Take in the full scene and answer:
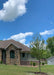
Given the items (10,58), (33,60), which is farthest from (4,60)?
(33,60)

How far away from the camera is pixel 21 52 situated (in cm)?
3300

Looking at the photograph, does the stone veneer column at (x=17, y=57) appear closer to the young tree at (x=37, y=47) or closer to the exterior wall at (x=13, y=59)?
the exterior wall at (x=13, y=59)

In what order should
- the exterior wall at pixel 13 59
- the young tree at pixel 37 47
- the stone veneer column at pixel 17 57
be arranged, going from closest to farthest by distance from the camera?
the young tree at pixel 37 47 → the exterior wall at pixel 13 59 → the stone veneer column at pixel 17 57

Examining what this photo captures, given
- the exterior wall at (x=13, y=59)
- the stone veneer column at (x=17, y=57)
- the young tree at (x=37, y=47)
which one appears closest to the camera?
the young tree at (x=37, y=47)

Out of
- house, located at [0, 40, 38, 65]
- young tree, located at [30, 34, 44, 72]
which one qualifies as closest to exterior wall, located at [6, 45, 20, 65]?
house, located at [0, 40, 38, 65]

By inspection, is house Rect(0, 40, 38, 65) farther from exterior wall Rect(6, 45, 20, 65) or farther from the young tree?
the young tree

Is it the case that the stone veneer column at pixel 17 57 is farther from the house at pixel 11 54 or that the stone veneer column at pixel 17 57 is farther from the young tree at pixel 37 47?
the young tree at pixel 37 47

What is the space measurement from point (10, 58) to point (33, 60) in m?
7.25

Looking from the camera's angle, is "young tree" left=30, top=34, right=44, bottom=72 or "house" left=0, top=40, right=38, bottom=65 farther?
"house" left=0, top=40, right=38, bottom=65

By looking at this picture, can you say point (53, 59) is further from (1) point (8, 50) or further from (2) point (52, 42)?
(2) point (52, 42)

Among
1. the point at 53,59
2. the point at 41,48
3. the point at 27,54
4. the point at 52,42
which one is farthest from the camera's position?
the point at 52,42

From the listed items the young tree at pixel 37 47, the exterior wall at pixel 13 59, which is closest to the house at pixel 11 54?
the exterior wall at pixel 13 59

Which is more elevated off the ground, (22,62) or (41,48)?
(41,48)

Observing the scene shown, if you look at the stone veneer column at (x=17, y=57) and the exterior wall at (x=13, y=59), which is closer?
the exterior wall at (x=13, y=59)
